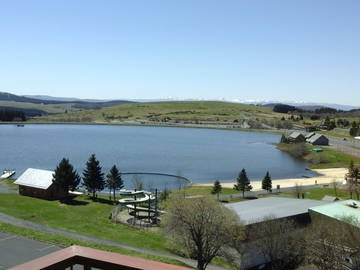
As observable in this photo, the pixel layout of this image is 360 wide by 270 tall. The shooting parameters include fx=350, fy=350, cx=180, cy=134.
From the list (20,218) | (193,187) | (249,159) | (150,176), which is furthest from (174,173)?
(20,218)

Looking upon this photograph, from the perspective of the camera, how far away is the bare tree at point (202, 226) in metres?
23.4

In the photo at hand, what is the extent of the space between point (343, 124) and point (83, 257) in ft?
609

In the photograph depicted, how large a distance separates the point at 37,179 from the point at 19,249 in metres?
24.7

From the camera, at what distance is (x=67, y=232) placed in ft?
91.8

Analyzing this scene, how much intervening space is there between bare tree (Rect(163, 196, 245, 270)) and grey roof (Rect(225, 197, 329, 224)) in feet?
7.66

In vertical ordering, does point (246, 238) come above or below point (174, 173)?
above

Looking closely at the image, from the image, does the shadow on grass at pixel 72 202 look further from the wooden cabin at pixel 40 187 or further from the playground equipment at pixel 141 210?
the playground equipment at pixel 141 210

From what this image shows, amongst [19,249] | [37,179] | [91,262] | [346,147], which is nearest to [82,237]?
[19,249]

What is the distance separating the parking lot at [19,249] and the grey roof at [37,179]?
19.6 meters

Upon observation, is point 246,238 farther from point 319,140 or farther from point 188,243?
point 319,140

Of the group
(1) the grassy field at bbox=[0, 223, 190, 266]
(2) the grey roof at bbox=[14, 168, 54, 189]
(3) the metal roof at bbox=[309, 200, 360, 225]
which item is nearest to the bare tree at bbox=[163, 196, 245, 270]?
(1) the grassy field at bbox=[0, 223, 190, 266]

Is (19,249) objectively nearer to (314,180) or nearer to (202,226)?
(202,226)

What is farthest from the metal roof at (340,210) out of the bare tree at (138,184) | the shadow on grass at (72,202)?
the bare tree at (138,184)

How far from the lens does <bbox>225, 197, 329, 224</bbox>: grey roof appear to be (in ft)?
86.9
